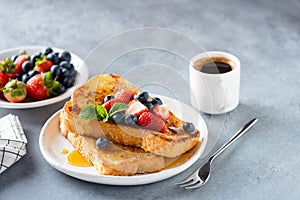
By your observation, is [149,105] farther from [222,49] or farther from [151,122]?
[222,49]

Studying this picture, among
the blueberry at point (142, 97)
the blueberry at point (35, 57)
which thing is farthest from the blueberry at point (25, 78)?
the blueberry at point (142, 97)

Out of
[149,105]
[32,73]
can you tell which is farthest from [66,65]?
[149,105]

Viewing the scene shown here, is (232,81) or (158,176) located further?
(232,81)

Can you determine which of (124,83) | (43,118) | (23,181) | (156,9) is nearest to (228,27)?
(156,9)

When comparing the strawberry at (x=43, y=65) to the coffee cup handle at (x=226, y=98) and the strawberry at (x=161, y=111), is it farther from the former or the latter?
the coffee cup handle at (x=226, y=98)

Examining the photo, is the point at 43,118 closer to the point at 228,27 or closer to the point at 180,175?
the point at 180,175

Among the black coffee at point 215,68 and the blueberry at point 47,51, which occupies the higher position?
the black coffee at point 215,68

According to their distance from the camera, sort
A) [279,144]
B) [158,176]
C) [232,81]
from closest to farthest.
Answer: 1. [158,176]
2. [279,144]
3. [232,81]

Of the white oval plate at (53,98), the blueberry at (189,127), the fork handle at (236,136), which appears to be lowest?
the fork handle at (236,136)
